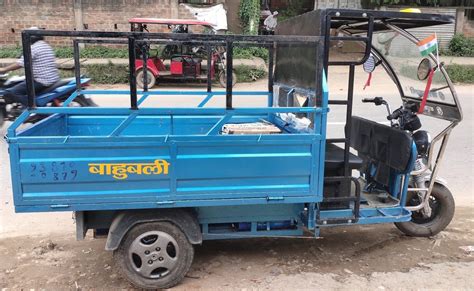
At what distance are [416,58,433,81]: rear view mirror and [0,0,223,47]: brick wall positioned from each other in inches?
588

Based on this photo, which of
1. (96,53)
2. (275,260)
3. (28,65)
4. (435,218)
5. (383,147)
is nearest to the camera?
(28,65)

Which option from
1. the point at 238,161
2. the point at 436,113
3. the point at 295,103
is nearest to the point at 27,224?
the point at 238,161

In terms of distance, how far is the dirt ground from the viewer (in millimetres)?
3264

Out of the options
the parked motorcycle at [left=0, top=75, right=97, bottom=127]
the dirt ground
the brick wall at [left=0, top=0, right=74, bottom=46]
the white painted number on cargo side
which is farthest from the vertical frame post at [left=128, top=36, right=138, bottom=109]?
the brick wall at [left=0, top=0, right=74, bottom=46]

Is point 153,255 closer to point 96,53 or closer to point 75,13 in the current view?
point 96,53

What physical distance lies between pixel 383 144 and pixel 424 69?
2.37 ft

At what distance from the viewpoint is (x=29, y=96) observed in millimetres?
2791

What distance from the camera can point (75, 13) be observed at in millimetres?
17641

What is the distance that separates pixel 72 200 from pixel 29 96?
0.70 metres

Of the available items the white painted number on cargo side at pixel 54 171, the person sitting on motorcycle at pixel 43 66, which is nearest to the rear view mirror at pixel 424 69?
the white painted number on cargo side at pixel 54 171

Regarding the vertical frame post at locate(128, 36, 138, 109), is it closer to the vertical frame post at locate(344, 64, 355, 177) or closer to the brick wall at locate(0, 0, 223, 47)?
the vertical frame post at locate(344, 64, 355, 177)

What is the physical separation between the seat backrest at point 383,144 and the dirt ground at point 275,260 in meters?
0.73

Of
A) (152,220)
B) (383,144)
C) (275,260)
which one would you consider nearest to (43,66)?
(152,220)

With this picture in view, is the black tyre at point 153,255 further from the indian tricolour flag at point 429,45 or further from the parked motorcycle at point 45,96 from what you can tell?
the parked motorcycle at point 45,96
